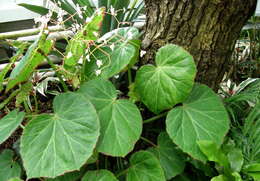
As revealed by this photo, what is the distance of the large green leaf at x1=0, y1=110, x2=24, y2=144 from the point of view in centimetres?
87

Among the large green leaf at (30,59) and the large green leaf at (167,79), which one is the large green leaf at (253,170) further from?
the large green leaf at (30,59)

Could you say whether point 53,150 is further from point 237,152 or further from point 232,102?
point 232,102

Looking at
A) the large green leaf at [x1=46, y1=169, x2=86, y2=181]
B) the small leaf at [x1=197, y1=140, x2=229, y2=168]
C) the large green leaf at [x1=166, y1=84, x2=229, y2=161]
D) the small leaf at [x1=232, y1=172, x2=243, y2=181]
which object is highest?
the large green leaf at [x1=166, y1=84, x2=229, y2=161]

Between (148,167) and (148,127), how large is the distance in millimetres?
244

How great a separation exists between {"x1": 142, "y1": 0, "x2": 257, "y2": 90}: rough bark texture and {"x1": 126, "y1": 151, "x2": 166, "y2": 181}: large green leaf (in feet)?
1.26

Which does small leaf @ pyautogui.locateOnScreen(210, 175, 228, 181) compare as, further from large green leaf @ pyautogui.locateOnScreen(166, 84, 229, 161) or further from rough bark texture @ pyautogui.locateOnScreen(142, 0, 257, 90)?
rough bark texture @ pyautogui.locateOnScreen(142, 0, 257, 90)

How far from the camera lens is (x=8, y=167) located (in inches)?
40.5

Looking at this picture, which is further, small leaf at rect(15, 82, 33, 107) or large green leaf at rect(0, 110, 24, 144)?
small leaf at rect(15, 82, 33, 107)

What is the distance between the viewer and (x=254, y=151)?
3.40ft

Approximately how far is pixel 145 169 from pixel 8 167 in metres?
0.48

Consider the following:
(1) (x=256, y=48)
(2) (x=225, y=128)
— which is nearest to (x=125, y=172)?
(2) (x=225, y=128)

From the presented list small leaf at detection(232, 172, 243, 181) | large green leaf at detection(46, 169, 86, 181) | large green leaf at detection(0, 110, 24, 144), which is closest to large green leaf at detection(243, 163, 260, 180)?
small leaf at detection(232, 172, 243, 181)

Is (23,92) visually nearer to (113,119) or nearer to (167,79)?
(113,119)

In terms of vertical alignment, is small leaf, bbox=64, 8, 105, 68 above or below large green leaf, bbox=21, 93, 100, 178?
above
